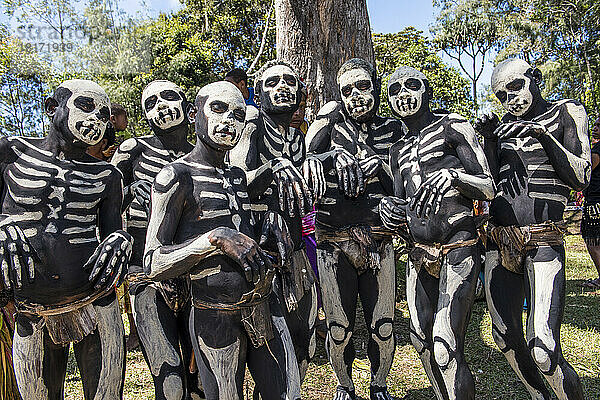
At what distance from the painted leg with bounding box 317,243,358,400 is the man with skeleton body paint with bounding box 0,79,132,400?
1.60 metres

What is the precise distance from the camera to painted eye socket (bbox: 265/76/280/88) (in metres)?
3.49

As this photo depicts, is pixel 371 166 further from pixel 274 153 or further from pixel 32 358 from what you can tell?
pixel 32 358

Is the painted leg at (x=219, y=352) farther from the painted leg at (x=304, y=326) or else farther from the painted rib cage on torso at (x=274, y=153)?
the painted leg at (x=304, y=326)

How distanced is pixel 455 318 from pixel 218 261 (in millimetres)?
1554

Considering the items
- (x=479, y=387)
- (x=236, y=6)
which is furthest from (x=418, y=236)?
(x=236, y=6)

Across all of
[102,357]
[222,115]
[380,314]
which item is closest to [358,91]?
[222,115]

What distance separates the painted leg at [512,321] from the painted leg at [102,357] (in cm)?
247

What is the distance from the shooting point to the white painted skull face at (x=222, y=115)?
2557 millimetres

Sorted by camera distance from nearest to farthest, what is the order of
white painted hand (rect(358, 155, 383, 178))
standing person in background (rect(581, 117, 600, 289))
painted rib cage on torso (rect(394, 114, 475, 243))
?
painted rib cage on torso (rect(394, 114, 475, 243)), white painted hand (rect(358, 155, 383, 178)), standing person in background (rect(581, 117, 600, 289))

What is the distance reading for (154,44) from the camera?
56.2 feet

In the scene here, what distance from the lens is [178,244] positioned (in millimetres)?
2455

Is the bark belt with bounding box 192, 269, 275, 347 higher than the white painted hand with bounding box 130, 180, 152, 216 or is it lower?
lower

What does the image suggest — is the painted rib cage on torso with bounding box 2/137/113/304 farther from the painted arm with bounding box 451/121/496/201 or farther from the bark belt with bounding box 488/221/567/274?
the bark belt with bounding box 488/221/567/274

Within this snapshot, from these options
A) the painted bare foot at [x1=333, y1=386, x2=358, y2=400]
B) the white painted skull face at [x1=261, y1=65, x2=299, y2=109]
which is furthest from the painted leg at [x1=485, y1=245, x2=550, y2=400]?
the white painted skull face at [x1=261, y1=65, x2=299, y2=109]
